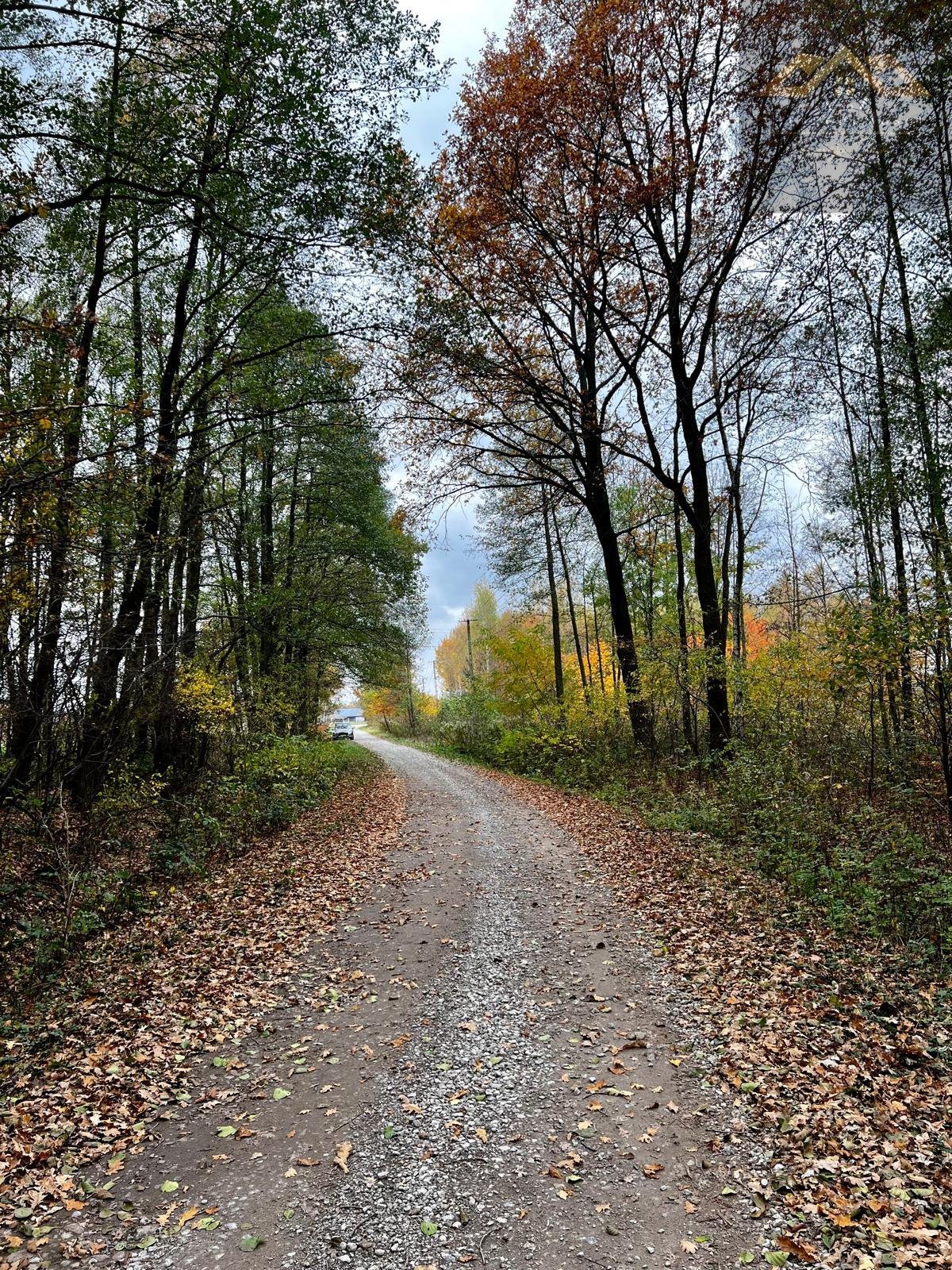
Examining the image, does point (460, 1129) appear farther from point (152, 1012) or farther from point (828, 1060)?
point (152, 1012)

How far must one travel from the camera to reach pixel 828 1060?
4316 mm

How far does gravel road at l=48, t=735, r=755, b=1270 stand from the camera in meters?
3.11

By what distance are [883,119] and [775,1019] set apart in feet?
44.5

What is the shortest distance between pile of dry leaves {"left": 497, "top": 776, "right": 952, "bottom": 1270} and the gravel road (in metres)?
0.30

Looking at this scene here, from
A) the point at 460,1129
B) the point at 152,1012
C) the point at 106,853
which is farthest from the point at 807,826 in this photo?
the point at 106,853

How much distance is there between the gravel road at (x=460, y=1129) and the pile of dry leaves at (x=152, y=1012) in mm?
359

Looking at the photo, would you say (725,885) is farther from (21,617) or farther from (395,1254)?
(21,617)

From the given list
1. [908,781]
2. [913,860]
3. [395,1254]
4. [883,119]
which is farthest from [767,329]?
[395,1254]

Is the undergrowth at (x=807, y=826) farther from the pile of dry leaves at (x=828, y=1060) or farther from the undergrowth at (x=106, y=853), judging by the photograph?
the undergrowth at (x=106, y=853)

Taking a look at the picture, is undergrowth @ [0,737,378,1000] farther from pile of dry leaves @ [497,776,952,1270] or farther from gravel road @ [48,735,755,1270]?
pile of dry leaves @ [497,776,952,1270]

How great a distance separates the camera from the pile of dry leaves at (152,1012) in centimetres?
382

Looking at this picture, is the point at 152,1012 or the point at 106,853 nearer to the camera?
the point at 152,1012

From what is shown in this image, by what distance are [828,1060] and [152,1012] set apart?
5.53 meters

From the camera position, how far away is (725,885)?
756 cm
